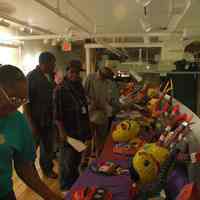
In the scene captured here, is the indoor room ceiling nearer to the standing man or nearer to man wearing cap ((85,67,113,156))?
the standing man

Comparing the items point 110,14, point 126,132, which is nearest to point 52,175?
point 126,132

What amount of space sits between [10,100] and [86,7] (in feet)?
10.1

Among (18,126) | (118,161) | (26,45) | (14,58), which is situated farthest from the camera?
(26,45)

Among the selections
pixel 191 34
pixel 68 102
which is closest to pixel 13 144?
pixel 68 102

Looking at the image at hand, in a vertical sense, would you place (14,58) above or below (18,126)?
above

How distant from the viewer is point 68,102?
2857mm

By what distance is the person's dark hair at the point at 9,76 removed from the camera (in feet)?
4.13

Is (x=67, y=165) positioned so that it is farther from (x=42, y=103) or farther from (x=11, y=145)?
(x=11, y=145)

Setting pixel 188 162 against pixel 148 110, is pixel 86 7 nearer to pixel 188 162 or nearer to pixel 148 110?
pixel 148 110

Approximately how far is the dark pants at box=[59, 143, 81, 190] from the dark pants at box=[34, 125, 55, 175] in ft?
2.25

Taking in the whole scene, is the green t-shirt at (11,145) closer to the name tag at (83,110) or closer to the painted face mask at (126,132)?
the painted face mask at (126,132)

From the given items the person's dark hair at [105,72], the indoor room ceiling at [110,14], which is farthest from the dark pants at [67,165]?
the person's dark hair at [105,72]

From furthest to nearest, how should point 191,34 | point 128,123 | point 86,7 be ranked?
point 191,34, point 86,7, point 128,123

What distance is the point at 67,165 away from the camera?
9.50 ft
